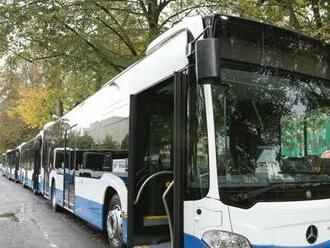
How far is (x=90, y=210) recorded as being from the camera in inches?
411

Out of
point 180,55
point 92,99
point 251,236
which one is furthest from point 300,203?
point 92,99

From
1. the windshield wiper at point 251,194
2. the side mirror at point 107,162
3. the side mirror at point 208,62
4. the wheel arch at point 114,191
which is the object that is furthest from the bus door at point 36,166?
the side mirror at point 208,62

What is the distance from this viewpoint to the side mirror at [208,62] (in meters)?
4.82

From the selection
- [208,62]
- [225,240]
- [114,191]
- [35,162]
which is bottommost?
[225,240]

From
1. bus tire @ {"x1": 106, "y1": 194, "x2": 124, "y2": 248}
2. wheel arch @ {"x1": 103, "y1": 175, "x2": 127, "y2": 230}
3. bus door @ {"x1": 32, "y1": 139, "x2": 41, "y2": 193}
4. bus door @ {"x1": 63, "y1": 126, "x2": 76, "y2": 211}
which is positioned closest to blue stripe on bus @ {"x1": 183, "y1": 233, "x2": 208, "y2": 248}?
wheel arch @ {"x1": 103, "y1": 175, "x2": 127, "y2": 230}

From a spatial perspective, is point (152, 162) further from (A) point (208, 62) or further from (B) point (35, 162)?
(B) point (35, 162)

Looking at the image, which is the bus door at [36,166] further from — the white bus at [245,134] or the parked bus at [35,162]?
the white bus at [245,134]

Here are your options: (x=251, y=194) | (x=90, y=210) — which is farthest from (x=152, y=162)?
(x=90, y=210)

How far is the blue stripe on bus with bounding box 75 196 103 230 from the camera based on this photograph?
31.6ft

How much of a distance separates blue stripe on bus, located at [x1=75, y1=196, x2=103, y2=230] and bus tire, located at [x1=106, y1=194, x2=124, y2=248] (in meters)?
0.55

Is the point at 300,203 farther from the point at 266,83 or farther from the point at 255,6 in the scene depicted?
the point at 255,6

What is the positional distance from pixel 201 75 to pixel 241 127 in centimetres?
84

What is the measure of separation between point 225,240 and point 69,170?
839cm

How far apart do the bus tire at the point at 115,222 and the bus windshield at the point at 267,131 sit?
139 inches
